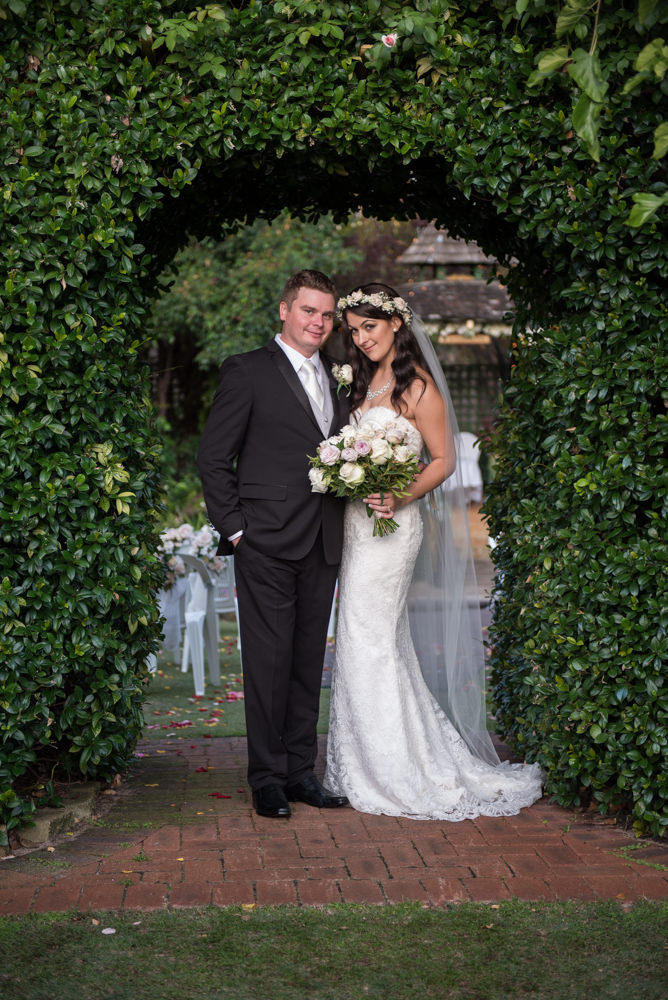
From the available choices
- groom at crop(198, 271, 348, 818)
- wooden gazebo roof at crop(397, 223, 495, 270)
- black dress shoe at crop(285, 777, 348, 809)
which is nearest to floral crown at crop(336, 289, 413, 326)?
groom at crop(198, 271, 348, 818)

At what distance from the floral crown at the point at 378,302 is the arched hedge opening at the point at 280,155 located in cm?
67

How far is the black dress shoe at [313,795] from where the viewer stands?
493cm

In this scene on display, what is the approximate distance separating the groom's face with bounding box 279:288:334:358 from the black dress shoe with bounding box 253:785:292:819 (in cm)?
198

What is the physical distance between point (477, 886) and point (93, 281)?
2813mm

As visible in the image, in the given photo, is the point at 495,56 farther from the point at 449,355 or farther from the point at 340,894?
the point at 449,355

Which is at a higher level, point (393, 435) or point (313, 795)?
point (393, 435)

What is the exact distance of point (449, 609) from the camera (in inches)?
207

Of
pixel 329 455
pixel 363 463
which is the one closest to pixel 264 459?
pixel 329 455

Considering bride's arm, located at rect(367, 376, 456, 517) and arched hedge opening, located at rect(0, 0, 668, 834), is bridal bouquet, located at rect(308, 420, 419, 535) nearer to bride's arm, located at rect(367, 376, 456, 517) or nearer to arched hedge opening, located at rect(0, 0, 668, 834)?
bride's arm, located at rect(367, 376, 456, 517)

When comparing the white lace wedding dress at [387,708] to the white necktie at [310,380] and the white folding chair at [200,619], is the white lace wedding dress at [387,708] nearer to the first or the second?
the white necktie at [310,380]

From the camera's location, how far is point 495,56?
167 inches

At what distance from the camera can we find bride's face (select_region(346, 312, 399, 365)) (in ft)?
16.6

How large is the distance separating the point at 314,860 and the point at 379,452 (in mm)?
1713

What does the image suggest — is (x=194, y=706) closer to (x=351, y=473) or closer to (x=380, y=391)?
(x=380, y=391)
